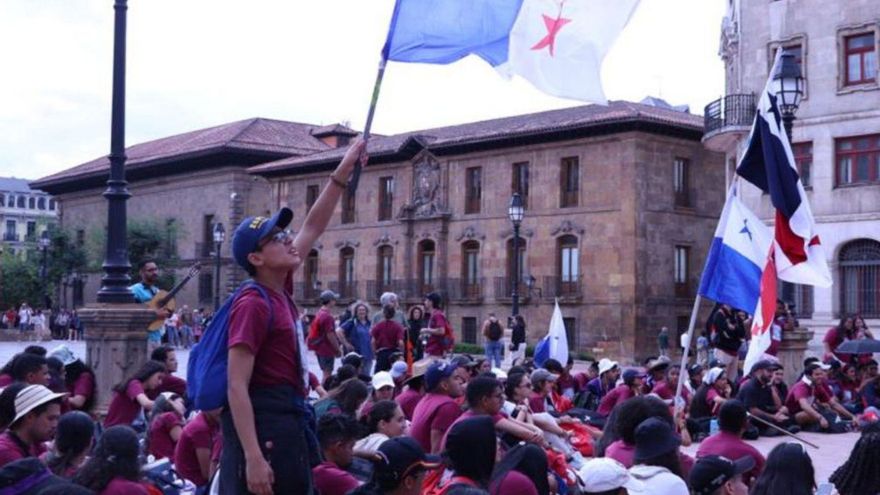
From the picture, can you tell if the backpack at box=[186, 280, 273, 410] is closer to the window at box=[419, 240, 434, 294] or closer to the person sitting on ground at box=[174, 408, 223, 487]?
the person sitting on ground at box=[174, 408, 223, 487]

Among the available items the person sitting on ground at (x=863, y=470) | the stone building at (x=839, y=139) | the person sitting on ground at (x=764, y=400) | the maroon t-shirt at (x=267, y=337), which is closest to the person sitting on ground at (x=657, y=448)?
the person sitting on ground at (x=863, y=470)

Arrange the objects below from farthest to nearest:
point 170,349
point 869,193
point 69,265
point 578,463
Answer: point 69,265 → point 869,193 → point 170,349 → point 578,463

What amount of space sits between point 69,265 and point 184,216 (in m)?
10.8

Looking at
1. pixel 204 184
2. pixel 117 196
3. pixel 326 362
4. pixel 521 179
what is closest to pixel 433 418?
pixel 117 196

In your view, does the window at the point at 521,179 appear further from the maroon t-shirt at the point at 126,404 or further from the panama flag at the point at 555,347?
the maroon t-shirt at the point at 126,404

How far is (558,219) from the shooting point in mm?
43594

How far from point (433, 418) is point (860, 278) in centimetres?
2738

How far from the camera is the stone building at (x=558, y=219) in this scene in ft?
136

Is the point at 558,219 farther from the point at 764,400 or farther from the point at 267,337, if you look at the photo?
the point at 267,337

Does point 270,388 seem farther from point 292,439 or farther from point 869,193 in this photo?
point 869,193

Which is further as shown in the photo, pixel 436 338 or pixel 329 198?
pixel 436 338

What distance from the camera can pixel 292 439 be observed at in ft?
15.1

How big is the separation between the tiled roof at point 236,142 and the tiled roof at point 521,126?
5054mm

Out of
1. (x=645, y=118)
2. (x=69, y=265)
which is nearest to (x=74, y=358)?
(x=645, y=118)
